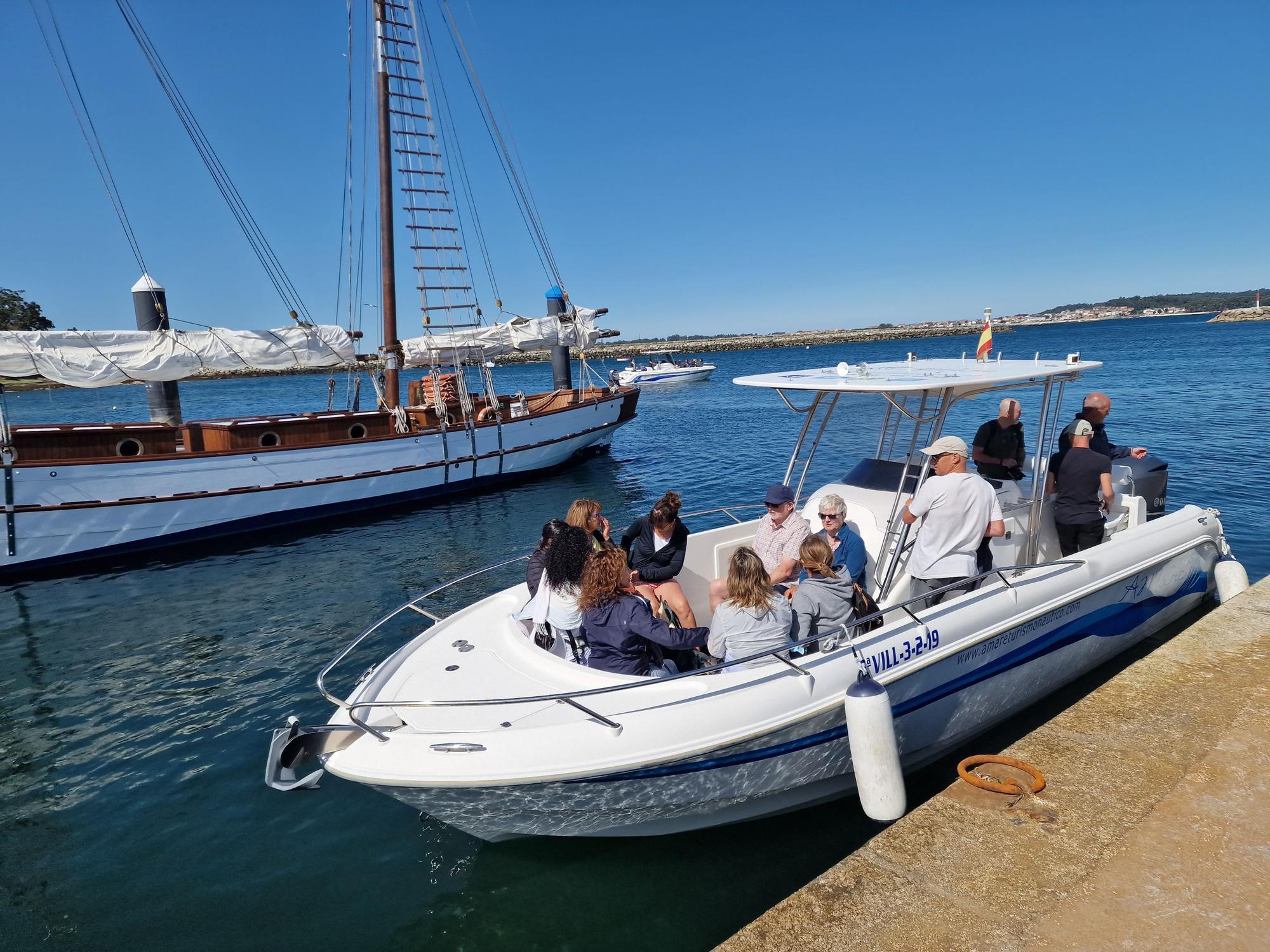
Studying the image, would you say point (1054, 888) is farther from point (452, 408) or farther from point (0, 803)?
point (452, 408)

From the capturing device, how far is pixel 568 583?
4930 mm

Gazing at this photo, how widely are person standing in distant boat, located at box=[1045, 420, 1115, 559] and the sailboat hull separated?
15233mm

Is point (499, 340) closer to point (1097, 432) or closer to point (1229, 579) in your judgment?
point (1097, 432)

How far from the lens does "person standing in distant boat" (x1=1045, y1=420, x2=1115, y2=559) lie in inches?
251

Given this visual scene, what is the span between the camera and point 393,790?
4.04m

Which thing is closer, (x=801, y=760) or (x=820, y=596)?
(x=801, y=760)

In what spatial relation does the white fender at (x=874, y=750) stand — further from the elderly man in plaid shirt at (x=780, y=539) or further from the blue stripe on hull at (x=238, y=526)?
the blue stripe on hull at (x=238, y=526)

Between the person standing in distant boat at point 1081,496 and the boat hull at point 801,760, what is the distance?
0.51 meters

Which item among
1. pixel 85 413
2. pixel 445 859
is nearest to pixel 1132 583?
pixel 445 859

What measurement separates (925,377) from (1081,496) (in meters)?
1.77

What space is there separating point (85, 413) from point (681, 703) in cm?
6222

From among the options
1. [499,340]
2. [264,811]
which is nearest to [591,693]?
[264,811]

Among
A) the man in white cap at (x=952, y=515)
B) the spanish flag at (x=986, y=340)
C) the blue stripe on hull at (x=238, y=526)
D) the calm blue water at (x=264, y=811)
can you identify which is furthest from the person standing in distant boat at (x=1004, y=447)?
the blue stripe on hull at (x=238, y=526)

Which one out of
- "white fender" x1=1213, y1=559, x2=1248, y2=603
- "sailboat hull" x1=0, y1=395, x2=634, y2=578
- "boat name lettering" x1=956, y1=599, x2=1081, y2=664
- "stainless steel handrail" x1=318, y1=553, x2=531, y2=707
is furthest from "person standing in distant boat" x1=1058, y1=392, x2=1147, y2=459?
"sailboat hull" x1=0, y1=395, x2=634, y2=578
